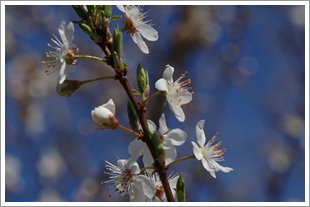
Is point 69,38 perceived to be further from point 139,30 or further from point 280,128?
point 280,128

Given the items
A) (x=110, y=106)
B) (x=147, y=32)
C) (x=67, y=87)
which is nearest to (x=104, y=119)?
(x=110, y=106)

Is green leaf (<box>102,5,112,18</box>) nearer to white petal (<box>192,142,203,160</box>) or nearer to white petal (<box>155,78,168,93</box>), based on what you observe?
white petal (<box>155,78,168,93</box>)

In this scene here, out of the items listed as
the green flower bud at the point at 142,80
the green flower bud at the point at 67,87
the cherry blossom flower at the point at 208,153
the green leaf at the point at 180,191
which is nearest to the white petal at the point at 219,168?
the cherry blossom flower at the point at 208,153

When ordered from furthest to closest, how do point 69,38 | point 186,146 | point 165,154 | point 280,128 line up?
point 280,128 < point 186,146 < point 69,38 < point 165,154

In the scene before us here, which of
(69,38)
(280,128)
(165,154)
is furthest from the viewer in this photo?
(280,128)

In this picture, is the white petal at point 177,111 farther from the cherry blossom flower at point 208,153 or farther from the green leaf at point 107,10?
the green leaf at point 107,10

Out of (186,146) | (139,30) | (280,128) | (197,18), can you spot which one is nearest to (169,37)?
(197,18)
